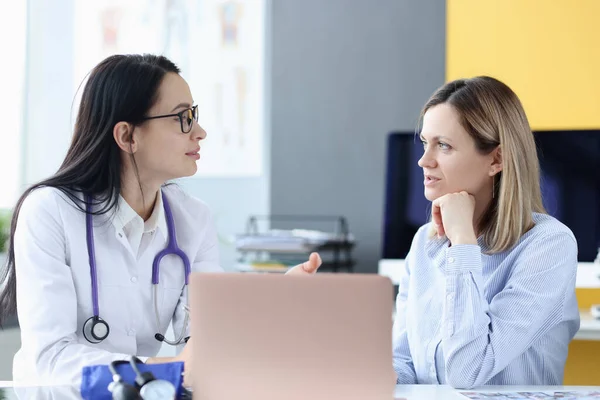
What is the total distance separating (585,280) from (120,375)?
2009 mm

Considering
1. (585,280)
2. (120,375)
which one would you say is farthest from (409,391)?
(585,280)

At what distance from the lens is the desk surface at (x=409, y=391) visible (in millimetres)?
1212

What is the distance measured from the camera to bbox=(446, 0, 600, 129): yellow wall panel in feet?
9.98

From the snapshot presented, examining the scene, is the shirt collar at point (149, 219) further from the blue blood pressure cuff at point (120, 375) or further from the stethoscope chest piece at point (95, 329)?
the blue blood pressure cuff at point (120, 375)

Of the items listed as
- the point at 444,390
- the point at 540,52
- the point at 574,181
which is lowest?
the point at 444,390

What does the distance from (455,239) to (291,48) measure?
2072 mm

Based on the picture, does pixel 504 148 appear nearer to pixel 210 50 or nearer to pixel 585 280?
pixel 585 280

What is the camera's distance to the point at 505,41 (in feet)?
10.3

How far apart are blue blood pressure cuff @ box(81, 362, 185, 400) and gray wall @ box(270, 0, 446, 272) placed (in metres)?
2.23

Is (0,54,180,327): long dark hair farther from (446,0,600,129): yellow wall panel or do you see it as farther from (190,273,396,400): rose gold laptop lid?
(446,0,600,129): yellow wall panel

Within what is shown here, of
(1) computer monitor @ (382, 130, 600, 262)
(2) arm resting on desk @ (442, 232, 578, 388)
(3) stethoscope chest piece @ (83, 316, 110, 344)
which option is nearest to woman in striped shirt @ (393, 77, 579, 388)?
(2) arm resting on desk @ (442, 232, 578, 388)

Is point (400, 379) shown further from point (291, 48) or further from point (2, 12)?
point (2, 12)

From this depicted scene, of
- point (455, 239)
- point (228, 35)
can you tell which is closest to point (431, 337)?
point (455, 239)

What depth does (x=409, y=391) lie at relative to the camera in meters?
1.32
